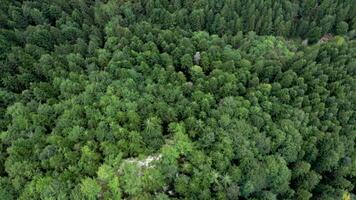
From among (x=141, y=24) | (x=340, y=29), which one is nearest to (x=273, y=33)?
(x=340, y=29)

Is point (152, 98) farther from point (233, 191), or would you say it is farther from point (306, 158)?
point (306, 158)

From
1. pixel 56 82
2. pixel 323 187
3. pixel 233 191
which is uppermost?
pixel 56 82

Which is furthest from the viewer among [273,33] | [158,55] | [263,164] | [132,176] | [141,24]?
[273,33]

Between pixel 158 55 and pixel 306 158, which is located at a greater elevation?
pixel 158 55

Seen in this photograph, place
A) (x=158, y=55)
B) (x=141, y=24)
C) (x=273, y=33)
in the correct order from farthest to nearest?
(x=273, y=33), (x=141, y=24), (x=158, y=55)

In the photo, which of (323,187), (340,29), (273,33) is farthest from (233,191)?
(340,29)

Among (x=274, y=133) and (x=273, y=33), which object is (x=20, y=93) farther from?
(x=273, y=33)

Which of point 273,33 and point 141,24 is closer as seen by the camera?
point 141,24
